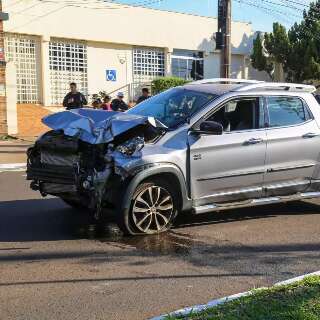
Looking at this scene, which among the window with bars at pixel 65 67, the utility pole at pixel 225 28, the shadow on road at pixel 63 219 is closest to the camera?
the shadow on road at pixel 63 219

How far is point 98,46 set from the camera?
30.2 metres

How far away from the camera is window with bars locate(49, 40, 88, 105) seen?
28609mm

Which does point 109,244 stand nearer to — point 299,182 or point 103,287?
point 103,287

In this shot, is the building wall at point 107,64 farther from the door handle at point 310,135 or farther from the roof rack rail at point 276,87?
the door handle at point 310,135

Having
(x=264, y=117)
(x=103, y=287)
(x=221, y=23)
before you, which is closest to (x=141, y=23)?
(x=221, y=23)

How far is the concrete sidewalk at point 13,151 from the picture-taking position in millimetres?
15438

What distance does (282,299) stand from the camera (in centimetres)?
464

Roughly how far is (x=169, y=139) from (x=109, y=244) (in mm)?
1381

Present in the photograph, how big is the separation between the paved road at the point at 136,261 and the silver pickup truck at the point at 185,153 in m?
0.36

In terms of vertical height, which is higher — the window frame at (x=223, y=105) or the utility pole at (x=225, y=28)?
the utility pole at (x=225, y=28)

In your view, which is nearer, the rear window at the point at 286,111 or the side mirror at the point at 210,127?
the side mirror at the point at 210,127

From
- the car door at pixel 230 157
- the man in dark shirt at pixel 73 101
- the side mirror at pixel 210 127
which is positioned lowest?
the car door at pixel 230 157

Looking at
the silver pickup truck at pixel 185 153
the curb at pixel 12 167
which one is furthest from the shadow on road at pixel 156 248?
the curb at pixel 12 167

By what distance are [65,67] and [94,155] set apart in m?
22.7
